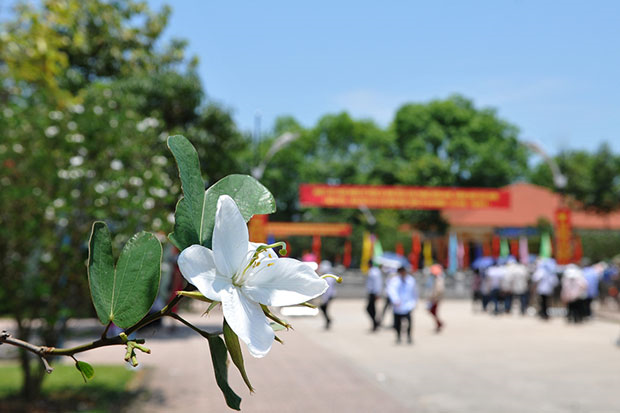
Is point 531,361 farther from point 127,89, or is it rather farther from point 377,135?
point 377,135

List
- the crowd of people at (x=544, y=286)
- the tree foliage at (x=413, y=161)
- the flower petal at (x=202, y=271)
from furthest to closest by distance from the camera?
the tree foliage at (x=413, y=161), the crowd of people at (x=544, y=286), the flower petal at (x=202, y=271)

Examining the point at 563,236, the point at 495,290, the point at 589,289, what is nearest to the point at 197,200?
the point at 589,289

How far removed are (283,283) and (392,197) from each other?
23375 millimetres

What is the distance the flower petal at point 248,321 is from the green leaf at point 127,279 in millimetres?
66

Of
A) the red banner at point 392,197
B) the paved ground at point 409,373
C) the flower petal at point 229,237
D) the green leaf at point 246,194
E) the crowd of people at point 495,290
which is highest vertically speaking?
the red banner at point 392,197

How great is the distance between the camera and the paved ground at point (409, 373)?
22.6ft

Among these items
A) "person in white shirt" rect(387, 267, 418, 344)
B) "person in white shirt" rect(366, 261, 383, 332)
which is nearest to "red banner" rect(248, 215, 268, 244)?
"person in white shirt" rect(387, 267, 418, 344)

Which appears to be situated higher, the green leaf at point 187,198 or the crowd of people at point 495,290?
the green leaf at point 187,198

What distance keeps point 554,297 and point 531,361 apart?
30.2ft

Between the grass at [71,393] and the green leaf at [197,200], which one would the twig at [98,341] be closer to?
the green leaf at [197,200]

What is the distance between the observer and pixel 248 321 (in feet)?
1.75

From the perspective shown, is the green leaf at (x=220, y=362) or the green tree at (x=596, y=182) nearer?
the green leaf at (x=220, y=362)

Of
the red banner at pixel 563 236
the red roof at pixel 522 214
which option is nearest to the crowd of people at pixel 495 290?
the red banner at pixel 563 236

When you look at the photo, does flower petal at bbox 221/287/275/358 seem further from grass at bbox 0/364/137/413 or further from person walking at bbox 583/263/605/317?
person walking at bbox 583/263/605/317
